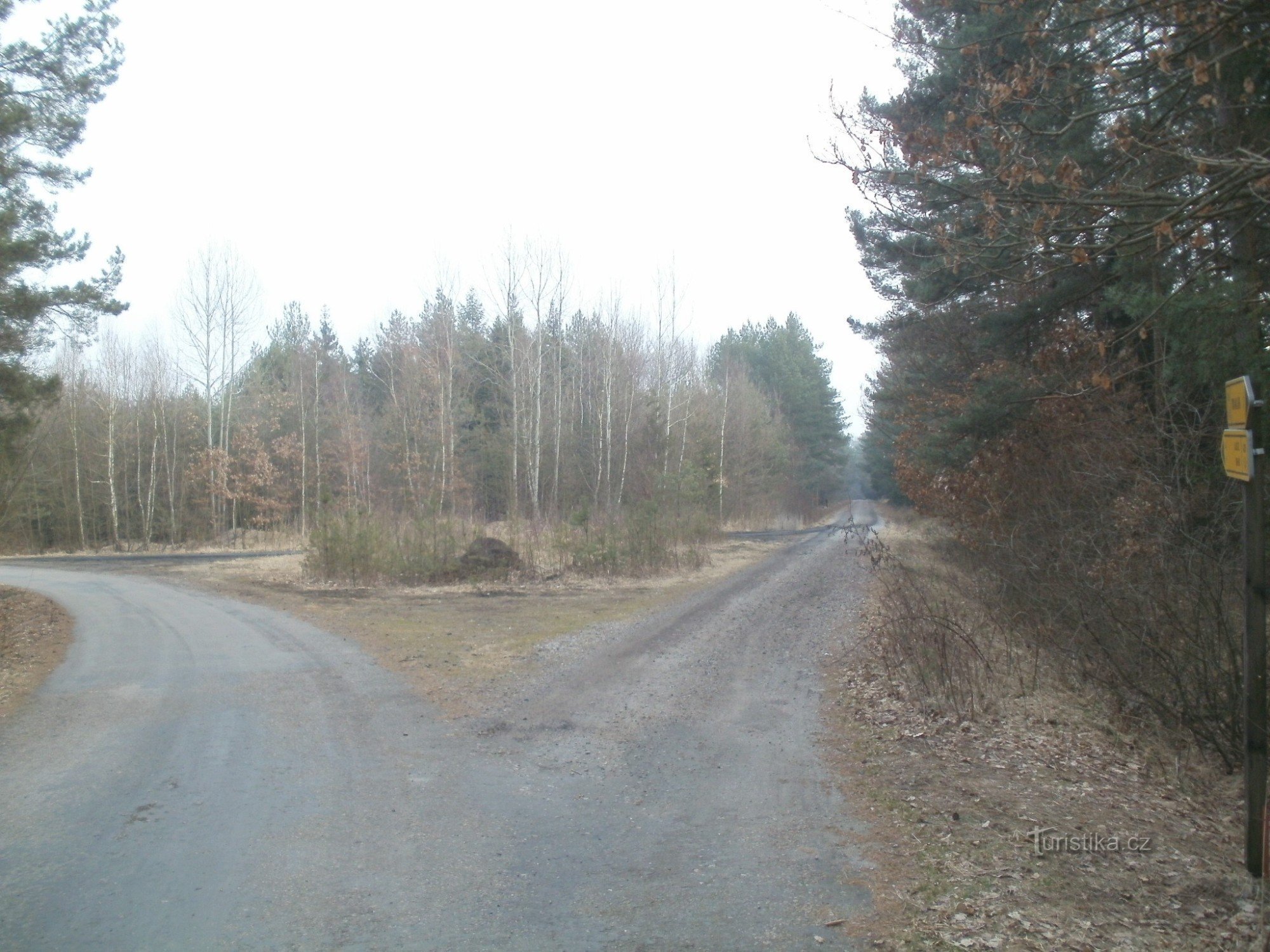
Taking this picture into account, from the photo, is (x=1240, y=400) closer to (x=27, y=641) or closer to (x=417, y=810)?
(x=417, y=810)

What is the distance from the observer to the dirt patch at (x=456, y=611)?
1076 centimetres

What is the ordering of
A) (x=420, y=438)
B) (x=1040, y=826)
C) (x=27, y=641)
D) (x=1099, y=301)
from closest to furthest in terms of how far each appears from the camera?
(x=1040, y=826)
(x=1099, y=301)
(x=27, y=641)
(x=420, y=438)

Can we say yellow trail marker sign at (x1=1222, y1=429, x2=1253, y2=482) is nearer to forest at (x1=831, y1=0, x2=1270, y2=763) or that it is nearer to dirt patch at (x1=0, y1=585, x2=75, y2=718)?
forest at (x1=831, y1=0, x2=1270, y2=763)

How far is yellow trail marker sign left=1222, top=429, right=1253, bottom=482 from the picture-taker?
430 centimetres

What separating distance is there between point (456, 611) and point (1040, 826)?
40.5 ft

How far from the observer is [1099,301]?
1245 centimetres

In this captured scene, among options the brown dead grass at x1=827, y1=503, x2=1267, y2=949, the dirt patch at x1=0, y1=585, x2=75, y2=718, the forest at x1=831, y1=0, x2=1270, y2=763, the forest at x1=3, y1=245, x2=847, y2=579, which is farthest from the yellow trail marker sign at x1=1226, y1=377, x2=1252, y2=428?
the forest at x1=3, y1=245, x2=847, y2=579

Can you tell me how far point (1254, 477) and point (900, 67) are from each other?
39.3ft

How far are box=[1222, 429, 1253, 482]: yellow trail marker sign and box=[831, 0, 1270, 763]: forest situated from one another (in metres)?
1.17

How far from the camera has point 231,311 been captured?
37406 mm

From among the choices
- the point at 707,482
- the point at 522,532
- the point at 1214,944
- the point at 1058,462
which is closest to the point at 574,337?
the point at 707,482

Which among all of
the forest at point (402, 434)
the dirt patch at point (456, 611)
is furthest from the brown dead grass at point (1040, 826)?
the forest at point (402, 434)

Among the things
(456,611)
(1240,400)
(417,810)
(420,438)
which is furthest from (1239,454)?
(420,438)

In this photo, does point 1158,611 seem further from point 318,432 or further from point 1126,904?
point 318,432
